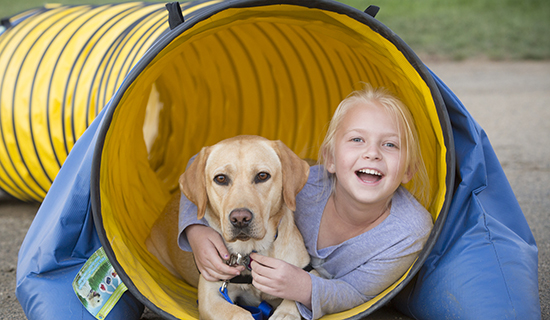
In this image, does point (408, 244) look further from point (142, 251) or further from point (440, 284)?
point (142, 251)

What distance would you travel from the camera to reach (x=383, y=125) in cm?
309

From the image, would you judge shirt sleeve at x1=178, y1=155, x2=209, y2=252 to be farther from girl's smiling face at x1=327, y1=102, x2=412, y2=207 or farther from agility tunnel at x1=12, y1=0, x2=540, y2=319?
girl's smiling face at x1=327, y1=102, x2=412, y2=207

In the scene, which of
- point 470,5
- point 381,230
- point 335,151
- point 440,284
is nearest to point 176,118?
point 335,151

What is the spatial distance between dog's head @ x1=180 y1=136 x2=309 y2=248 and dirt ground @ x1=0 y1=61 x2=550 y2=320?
2.95 ft

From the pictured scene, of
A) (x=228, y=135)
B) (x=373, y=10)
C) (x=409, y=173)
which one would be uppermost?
(x=373, y=10)

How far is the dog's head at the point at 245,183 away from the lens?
9.30 ft

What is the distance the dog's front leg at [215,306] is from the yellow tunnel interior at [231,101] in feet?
0.42

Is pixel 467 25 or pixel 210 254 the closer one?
pixel 210 254

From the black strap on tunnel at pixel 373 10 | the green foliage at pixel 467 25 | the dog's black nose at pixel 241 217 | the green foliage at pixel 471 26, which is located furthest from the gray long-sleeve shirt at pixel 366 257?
the green foliage at pixel 471 26

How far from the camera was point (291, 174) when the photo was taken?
311 centimetres

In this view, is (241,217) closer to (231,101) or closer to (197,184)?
(197,184)

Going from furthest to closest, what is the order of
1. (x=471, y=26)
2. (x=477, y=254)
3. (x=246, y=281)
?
(x=471, y=26) < (x=246, y=281) < (x=477, y=254)

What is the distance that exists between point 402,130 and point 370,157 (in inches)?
12.6

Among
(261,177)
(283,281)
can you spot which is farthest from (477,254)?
(261,177)
